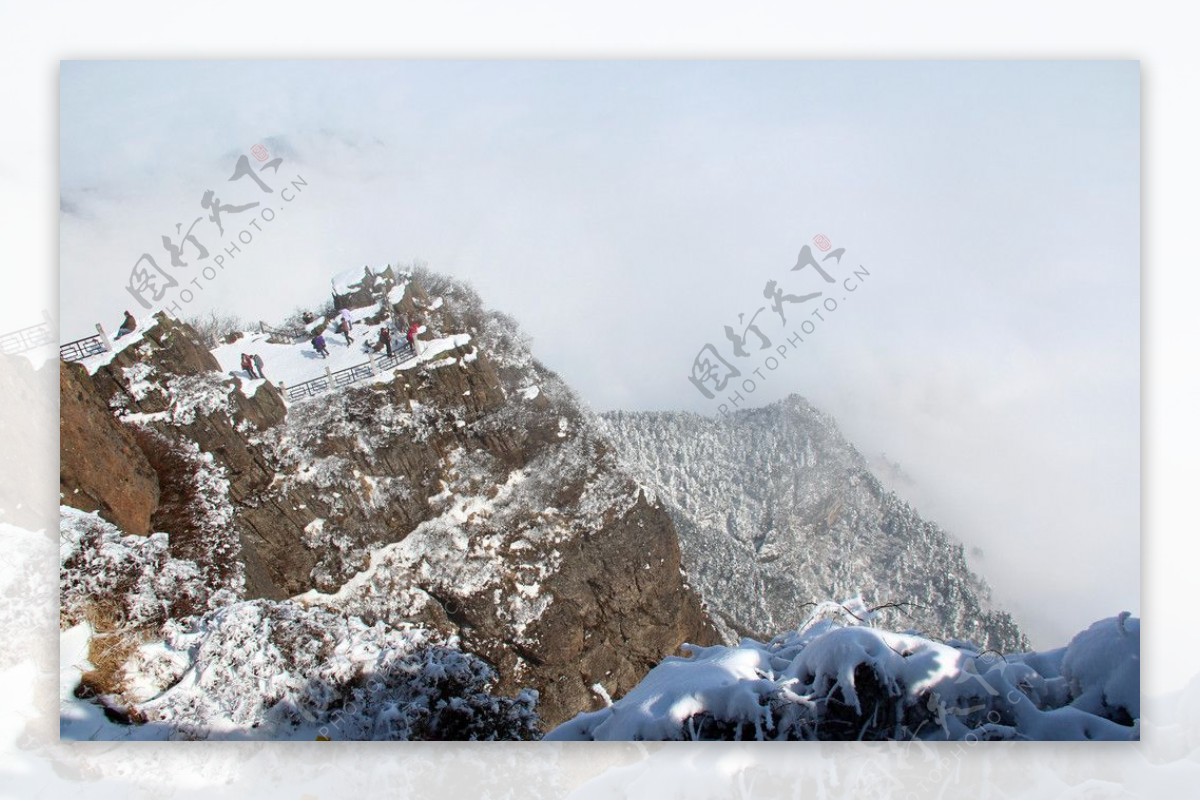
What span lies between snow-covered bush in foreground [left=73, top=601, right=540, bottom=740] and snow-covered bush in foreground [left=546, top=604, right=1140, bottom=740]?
0.51 meters

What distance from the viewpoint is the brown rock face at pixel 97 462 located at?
3994 millimetres

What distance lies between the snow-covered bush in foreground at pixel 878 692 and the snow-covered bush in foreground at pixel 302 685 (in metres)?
0.51

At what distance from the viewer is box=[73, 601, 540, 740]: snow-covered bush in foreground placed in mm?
3998

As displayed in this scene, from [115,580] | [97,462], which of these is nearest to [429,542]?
[115,580]

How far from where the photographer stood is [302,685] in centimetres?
405

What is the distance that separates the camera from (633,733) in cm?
371

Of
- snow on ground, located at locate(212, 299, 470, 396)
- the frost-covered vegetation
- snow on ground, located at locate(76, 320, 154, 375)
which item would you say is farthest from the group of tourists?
the frost-covered vegetation

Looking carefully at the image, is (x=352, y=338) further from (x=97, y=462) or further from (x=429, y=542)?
(x=97, y=462)

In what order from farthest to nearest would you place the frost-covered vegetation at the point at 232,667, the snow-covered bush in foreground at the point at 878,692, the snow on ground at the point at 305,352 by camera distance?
1. the snow on ground at the point at 305,352
2. the frost-covered vegetation at the point at 232,667
3. the snow-covered bush in foreground at the point at 878,692

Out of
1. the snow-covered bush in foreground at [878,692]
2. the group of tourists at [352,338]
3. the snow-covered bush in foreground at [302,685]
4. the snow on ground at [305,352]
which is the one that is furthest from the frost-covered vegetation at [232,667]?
the group of tourists at [352,338]

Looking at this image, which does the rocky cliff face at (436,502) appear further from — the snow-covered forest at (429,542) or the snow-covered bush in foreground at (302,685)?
the snow-covered bush in foreground at (302,685)

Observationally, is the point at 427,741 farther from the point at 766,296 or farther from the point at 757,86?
the point at 757,86

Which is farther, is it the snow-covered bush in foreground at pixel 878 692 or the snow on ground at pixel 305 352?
the snow on ground at pixel 305 352

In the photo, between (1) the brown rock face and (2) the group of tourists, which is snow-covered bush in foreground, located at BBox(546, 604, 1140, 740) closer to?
(2) the group of tourists
